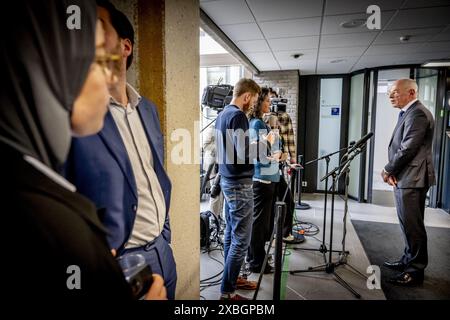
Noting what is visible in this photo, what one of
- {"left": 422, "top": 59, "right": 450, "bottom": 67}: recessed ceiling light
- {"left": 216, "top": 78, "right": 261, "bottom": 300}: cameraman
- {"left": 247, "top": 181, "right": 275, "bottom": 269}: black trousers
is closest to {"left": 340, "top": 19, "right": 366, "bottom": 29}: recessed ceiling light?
{"left": 216, "top": 78, "right": 261, "bottom": 300}: cameraman

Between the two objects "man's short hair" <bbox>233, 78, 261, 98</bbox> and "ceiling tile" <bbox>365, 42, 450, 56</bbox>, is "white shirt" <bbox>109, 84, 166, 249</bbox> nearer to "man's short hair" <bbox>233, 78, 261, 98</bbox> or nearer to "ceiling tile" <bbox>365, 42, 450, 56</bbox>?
"man's short hair" <bbox>233, 78, 261, 98</bbox>

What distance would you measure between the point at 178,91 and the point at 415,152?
6.86 feet

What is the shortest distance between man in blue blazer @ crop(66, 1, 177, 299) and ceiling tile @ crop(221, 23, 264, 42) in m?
2.38

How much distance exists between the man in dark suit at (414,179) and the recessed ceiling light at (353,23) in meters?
0.86

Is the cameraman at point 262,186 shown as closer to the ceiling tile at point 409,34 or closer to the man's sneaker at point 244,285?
the man's sneaker at point 244,285

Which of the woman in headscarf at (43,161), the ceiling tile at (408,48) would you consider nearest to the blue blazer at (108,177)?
the woman in headscarf at (43,161)

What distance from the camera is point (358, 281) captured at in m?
2.40

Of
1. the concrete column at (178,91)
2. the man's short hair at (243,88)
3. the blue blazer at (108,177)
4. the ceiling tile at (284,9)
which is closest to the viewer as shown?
the blue blazer at (108,177)

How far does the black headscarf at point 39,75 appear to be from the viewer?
38 centimetres

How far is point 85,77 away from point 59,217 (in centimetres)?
23
